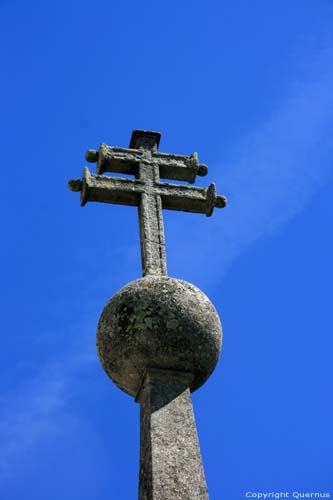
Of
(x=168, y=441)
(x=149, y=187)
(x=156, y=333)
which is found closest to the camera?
(x=168, y=441)

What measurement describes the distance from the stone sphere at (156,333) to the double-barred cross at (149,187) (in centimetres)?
51

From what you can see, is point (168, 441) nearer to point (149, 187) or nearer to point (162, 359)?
point (162, 359)

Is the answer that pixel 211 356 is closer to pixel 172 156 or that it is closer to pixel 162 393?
pixel 162 393

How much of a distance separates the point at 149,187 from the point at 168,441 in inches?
86.9

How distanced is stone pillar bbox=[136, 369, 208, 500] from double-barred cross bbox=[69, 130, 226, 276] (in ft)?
3.08

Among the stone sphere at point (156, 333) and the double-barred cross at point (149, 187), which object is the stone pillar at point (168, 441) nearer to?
the stone sphere at point (156, 333)

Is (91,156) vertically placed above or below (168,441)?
above

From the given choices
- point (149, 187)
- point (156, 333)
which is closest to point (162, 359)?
point (156, 333)

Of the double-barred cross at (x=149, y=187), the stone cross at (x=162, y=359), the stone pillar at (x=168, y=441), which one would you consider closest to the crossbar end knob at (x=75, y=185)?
the double-barred cross at (x=149, y=187)

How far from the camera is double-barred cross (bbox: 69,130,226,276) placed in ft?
16.3

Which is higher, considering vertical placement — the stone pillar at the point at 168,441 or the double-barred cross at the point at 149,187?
the double-barred cross at the point at 149,187

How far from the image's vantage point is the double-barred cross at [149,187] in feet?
16.3

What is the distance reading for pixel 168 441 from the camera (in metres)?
3.79

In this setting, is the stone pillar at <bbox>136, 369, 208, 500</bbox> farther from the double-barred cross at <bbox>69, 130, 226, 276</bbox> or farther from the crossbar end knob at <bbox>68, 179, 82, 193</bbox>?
the crossbar end knob at <bbox>68, 179, 82, 193</bbox>
